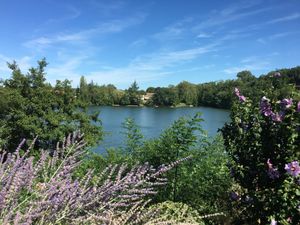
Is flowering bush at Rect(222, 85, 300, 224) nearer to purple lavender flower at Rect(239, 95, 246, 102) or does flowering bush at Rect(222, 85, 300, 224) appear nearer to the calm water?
purple lavender flower at Rect(239, 95, 246, 102)

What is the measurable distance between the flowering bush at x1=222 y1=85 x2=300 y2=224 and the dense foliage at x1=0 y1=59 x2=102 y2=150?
9.98 meters

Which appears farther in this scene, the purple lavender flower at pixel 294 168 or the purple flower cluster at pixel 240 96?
the purple flower cluster at pixel 240 96

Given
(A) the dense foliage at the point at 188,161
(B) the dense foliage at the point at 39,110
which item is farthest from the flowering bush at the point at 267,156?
(B) the dense foliage at the point at 39,110

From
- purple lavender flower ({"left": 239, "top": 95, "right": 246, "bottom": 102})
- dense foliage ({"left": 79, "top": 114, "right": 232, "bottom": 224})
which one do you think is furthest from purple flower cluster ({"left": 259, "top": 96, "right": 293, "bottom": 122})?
dense foliage ({"left": 79, "top": 114, "right": 232, "bottom": 224})

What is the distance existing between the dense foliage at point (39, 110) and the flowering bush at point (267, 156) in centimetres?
998

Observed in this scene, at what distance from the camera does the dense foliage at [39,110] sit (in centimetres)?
1376

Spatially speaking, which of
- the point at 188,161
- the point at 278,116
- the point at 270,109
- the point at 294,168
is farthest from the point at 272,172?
the point at 188,161

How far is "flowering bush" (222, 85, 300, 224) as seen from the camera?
3.31 metres

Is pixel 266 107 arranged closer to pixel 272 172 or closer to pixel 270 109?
pixel 270 109

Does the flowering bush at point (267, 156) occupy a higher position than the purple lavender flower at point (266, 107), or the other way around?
the purple lavender flower at point (266, 107)

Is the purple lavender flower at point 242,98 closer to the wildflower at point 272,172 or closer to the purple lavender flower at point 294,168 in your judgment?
the wildflower at point 272,172

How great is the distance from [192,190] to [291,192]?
2.00 meters

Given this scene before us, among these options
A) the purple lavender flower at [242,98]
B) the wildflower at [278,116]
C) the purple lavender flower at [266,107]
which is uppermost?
the purple lavender flower at [242,98]

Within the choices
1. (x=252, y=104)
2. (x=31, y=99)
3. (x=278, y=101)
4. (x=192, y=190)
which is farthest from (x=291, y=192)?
(x=31, y=99)
